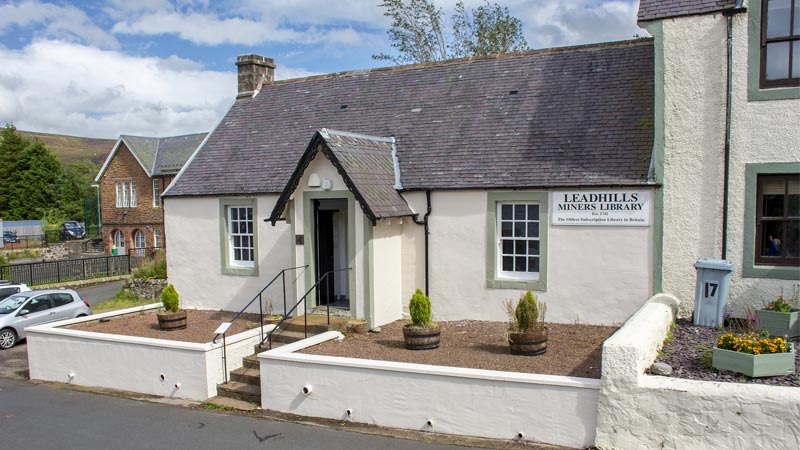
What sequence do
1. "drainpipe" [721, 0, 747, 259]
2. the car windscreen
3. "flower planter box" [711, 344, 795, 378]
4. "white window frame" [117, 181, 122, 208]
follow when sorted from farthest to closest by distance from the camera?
→ "white window frame" [117, 181, 122, 208] → the car windscreen → "drainpipe" [721, 0, 747, 259] → "flower planter box" [711, 344, 795, 378]

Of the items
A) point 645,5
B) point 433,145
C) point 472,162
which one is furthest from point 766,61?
point 433,145

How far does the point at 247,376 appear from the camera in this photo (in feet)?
38.7

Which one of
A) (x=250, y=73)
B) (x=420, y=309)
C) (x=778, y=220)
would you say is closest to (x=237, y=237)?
(x=250, y=73)

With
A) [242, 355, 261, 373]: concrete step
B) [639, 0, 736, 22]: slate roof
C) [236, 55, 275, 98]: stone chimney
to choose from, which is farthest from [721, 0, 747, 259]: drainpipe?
[236, 55, 275, 98]: stone chimney

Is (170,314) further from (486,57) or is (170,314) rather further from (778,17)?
(778,17)

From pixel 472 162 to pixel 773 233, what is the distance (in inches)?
238

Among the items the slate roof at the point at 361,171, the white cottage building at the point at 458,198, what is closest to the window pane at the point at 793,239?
the white cottage building at the point at 458,198

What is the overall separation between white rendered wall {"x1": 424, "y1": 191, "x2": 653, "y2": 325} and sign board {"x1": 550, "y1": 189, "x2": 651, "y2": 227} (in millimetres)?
146

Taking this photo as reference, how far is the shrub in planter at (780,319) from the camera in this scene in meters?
10.1

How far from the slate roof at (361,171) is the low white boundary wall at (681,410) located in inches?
231

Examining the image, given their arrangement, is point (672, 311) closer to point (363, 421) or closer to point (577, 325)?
point (577, 325)

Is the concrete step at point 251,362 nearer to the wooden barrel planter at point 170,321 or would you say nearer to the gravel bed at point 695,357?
the wooden barrel planter at point 170,321

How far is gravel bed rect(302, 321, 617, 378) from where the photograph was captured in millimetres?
9773

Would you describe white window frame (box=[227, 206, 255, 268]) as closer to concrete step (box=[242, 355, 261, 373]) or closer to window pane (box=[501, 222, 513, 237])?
concrete step (box=[242, 355, 261, 373])
